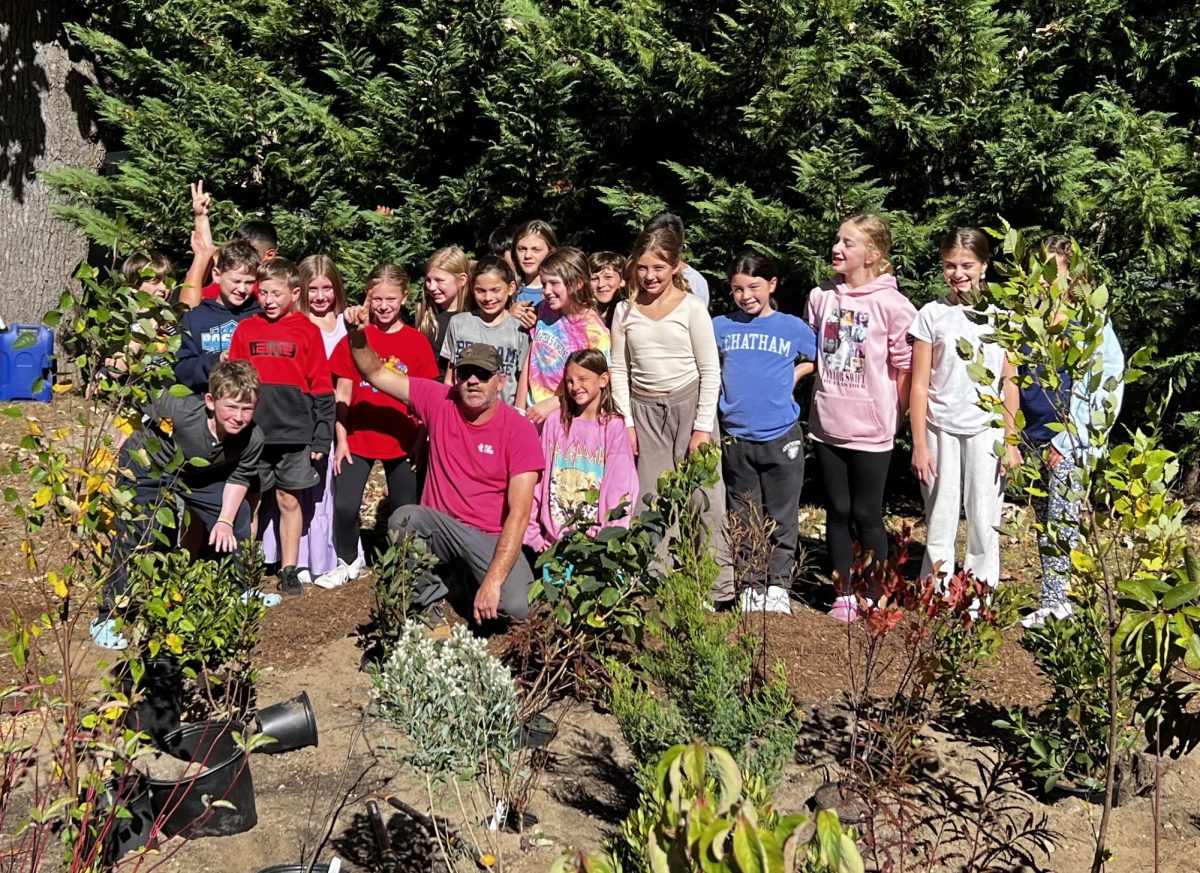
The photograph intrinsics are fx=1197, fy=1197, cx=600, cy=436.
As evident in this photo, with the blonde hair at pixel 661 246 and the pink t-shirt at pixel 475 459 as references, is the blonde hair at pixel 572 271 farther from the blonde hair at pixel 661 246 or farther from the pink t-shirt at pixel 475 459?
the pink t-shirt at pixel 475 459

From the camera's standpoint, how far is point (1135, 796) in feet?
13.6

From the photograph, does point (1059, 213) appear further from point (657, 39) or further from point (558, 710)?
point (558, 710)

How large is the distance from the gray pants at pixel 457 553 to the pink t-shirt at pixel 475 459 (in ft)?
0.30

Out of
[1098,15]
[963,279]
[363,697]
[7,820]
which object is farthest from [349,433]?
[1098,15]

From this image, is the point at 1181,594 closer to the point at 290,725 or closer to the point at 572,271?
the point at 290,725

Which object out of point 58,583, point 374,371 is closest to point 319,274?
point 374,371

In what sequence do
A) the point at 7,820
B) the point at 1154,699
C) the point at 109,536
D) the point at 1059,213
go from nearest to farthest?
the point at 1154,699 < the point at 109,536 < the point at 7,820 < the point at 1059,213

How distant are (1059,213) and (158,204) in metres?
5.40

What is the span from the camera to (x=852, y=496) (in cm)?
561

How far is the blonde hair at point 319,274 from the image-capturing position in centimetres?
586

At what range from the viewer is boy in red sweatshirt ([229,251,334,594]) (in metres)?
5.55

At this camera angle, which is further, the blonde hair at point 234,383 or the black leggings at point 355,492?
the black leggings at point 355,492

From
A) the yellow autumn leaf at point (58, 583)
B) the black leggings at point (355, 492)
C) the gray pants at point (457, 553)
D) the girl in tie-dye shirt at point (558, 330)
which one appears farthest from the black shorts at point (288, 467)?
the yellow autumn leaf at point (58, 583)

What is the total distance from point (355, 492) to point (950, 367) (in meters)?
2.88
